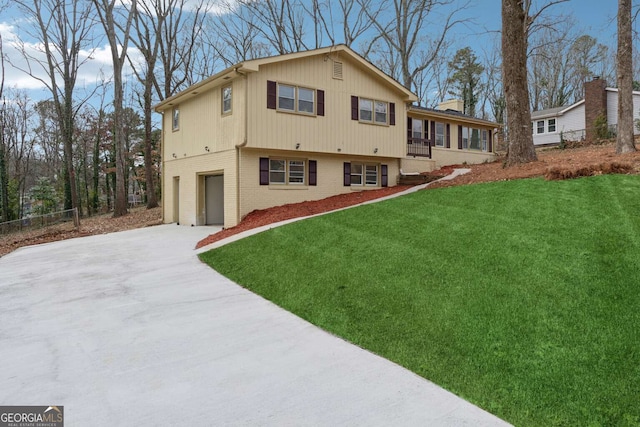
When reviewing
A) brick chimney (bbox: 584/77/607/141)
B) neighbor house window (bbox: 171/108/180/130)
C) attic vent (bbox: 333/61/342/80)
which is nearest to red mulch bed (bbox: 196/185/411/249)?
attic vent (bbox: 333/61/342/80)

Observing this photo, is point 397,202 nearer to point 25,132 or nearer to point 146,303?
point 146,303

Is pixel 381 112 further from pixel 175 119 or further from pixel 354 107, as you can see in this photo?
pixel 175 119

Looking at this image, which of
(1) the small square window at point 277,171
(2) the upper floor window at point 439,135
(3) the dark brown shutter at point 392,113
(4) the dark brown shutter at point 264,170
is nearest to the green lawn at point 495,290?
(4) the dark brown shutter at point 264,170

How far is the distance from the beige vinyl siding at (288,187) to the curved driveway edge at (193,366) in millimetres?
7174

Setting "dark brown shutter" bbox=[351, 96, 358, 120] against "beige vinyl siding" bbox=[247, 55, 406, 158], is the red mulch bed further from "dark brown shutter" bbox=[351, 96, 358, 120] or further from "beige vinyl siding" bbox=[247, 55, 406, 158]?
"dark brown shutter" bbox=[351, 96, 358, 120]

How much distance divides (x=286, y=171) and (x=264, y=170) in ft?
3.33

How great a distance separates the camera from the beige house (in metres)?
13.1

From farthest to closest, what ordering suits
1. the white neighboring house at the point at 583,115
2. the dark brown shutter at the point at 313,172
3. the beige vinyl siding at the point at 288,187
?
the white neighboring house at the point at 583,115, the dark brown shutter at the point at 313,172, the beige vinyl siding at the point at 288,187

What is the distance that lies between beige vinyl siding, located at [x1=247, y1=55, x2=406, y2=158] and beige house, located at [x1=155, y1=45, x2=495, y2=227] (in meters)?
0.04

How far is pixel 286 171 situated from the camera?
1438 cm

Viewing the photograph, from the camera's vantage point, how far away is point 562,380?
3029 mm

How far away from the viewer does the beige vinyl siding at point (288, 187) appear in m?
13.2

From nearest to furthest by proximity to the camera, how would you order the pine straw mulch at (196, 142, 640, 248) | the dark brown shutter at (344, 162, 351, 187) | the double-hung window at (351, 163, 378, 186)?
the pine straw mulch at (196, 142, 640, 248), the dark brown shutter at (344, 162, 351, 187), the double-hung window at (351, 163, 378, 186)

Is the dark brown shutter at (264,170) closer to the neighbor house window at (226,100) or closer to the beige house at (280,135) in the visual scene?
the beige house at (280,135)
